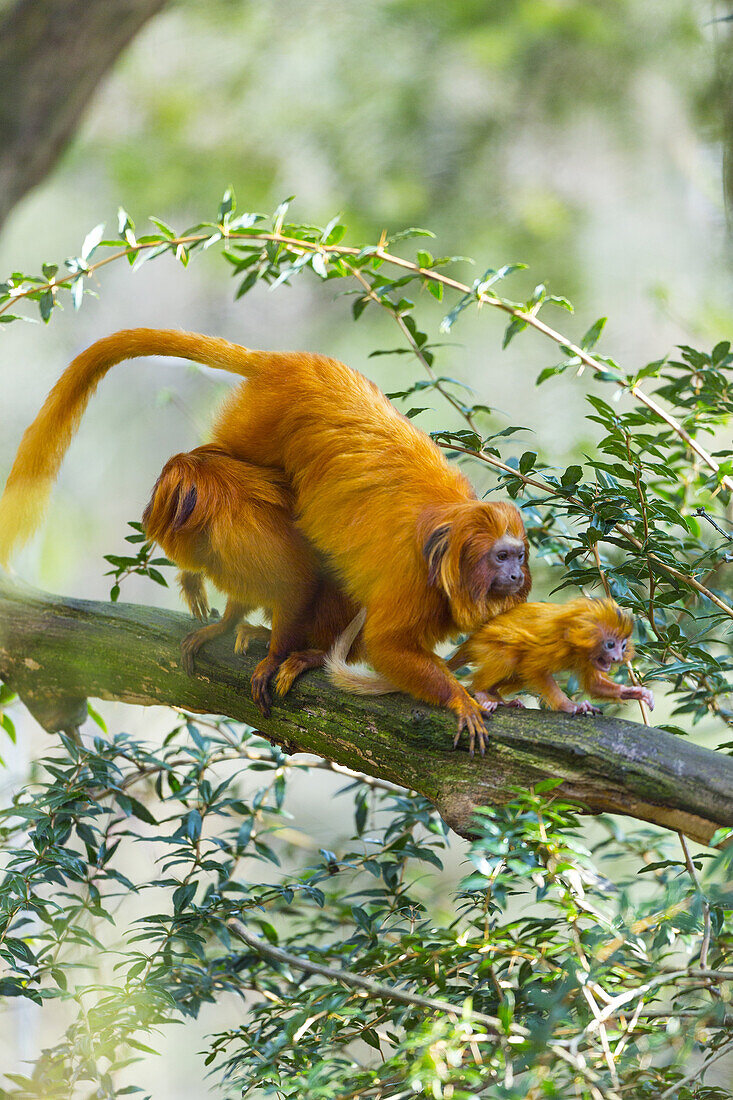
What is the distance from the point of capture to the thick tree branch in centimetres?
91

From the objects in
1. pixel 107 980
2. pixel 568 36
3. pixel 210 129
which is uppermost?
pixel 568 36

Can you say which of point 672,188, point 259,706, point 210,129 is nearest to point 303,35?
point 210,129

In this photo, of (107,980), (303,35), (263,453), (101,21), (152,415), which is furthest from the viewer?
(303,35)

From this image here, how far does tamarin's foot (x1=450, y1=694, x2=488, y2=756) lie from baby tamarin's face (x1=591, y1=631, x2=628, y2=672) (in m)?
0.15

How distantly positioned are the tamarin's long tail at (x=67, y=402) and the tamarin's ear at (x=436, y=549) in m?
0.40

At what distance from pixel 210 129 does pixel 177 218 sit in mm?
307

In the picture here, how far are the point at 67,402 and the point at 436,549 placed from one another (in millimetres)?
671

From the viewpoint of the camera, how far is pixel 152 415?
2586 mm

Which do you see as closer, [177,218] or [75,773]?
[75,773]

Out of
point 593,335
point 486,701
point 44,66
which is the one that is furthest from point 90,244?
point 44,66

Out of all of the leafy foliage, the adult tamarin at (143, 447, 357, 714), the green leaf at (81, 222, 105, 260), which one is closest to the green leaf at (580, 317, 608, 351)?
the leafy foliage

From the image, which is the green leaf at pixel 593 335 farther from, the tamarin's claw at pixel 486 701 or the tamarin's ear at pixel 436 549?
the tamarin's claw at pixel 486 701

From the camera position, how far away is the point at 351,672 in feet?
3.78

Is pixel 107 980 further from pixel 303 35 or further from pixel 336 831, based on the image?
pixel 303 35
